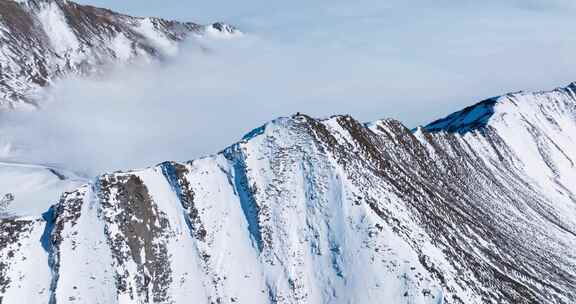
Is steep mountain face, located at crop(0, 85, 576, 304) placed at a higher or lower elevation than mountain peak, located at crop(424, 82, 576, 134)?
lower

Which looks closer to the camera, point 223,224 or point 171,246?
point 171,246

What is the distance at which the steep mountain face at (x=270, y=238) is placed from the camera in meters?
58.9

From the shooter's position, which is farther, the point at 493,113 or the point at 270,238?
the point at 493,113

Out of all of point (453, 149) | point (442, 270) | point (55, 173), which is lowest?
point (442, 270)

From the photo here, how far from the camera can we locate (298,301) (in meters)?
61.2

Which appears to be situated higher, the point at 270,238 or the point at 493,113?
the point at 493,113

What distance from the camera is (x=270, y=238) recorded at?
6631 cm

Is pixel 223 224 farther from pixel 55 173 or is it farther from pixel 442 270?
pixel 55 173

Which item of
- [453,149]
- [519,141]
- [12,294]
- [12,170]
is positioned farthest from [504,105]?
[12,294]

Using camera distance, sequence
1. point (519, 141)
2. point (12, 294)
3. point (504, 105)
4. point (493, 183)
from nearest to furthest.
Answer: point (12, 294)
point (493, 183)
point (519, 141)
point (504, 105)

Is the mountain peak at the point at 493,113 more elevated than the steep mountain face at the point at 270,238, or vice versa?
the mountain peak at the point at 493,113

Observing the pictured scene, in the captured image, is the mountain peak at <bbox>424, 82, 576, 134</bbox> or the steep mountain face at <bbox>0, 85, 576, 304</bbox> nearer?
the steep mountain face at <bbox>0, 85, 576, 304</bbox>

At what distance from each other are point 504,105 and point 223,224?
14613 cm

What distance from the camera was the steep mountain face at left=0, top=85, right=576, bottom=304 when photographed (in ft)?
193
